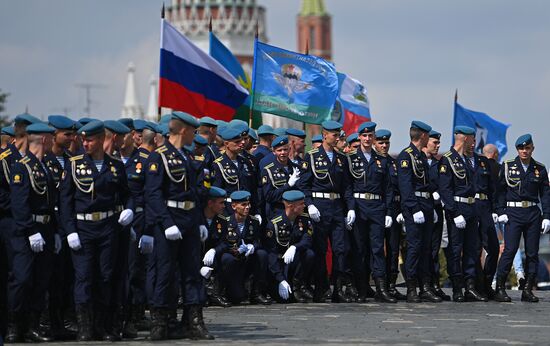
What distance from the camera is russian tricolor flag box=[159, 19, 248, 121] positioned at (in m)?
22.5

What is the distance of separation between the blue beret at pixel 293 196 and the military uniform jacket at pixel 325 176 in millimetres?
274

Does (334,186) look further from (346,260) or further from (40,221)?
(40,221)

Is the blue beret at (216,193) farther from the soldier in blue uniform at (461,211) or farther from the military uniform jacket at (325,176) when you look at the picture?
the soldier in blue uniform at (461,211)

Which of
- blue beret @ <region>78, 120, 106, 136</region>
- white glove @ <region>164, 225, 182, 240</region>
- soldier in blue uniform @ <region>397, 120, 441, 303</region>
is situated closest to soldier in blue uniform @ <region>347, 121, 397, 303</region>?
soldier in blue uniform @ <region>397, 120, 441, 303</region>

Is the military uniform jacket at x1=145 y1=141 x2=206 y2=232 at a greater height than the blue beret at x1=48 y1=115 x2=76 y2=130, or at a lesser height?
lesser

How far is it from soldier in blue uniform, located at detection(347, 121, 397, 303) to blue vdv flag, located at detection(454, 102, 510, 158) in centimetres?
717

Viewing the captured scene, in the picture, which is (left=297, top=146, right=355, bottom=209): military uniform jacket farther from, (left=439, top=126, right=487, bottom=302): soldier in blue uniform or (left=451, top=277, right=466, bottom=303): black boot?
(left=451, top=277, right=466, bottom=303): black boot

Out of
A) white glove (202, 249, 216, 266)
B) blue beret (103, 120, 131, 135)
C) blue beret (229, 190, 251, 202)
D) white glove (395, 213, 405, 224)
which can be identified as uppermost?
blue beret (103, 120, 131, 135)

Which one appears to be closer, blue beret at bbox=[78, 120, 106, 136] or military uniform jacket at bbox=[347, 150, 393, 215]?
blue beret at bbox=[78, 120, 106, 136]

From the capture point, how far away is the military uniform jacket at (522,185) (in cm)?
2002

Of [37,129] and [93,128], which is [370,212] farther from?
[37,129]

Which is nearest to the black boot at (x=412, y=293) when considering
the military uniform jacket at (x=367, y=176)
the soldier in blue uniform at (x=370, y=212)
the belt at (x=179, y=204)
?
the soldier in blue uniform at (x=370, y=212)

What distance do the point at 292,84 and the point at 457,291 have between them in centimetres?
496

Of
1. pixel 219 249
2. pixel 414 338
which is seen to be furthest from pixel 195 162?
pixel 219 249
